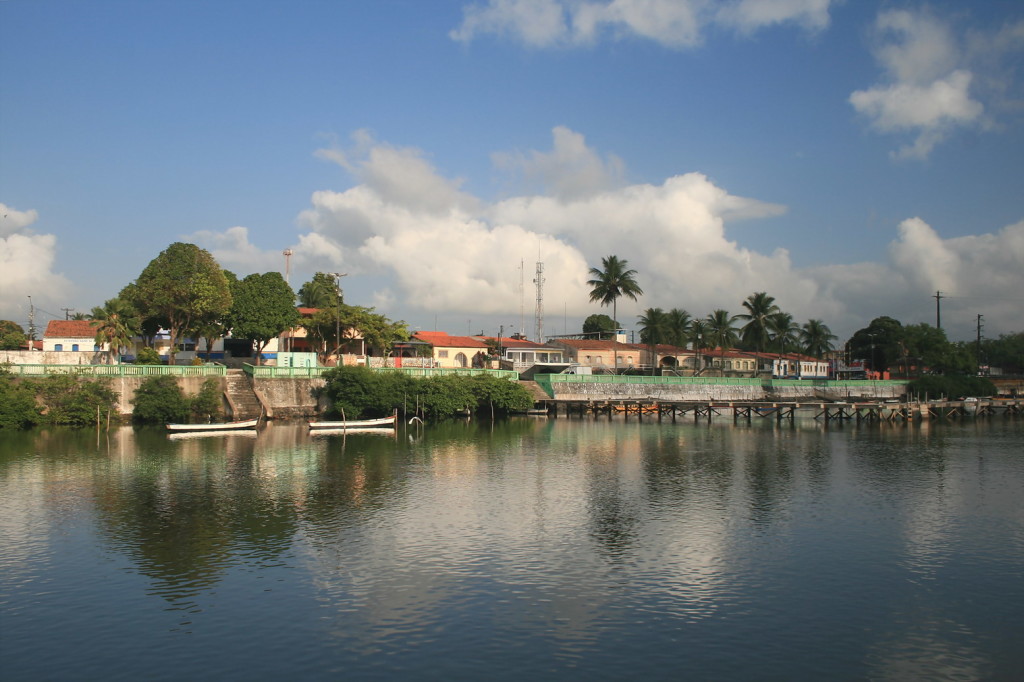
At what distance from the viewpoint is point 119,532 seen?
25.5 meters

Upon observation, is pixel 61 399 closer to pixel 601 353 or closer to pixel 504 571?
pixel 504 571

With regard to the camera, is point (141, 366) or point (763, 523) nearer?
point (763, 523)

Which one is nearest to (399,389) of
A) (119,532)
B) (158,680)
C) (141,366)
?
(141,366)

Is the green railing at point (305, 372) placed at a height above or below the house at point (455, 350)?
below

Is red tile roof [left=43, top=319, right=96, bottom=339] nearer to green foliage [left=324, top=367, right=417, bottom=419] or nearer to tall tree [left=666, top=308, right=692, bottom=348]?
green foliage [left=324, top=367, right=417, bottom=419]

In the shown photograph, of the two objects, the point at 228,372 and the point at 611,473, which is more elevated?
the point at 228,372

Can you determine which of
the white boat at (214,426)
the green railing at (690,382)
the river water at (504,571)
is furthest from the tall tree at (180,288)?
the green railing at (690,382)

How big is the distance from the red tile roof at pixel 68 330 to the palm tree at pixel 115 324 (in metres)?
18.8

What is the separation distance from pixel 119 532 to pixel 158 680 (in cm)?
1252

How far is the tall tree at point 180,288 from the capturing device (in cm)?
6994

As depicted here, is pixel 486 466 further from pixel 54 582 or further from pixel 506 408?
pixel 506 408

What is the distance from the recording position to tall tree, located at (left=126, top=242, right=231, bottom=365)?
229ft

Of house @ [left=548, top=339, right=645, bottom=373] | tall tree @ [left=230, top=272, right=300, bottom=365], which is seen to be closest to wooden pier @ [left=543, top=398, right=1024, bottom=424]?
house @ [left=548, top=339, right=645, bottom=373]

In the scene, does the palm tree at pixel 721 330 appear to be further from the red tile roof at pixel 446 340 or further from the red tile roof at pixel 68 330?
the red tile roof at pixel 68 330
